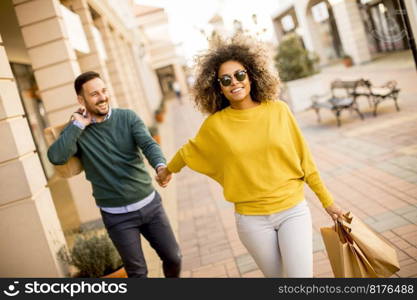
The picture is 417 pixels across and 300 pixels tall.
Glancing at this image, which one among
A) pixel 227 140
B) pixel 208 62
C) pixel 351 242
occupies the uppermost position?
pixel 208 62

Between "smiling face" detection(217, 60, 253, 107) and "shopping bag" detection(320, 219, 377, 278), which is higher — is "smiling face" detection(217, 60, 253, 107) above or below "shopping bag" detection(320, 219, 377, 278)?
above

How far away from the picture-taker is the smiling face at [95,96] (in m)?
3.01

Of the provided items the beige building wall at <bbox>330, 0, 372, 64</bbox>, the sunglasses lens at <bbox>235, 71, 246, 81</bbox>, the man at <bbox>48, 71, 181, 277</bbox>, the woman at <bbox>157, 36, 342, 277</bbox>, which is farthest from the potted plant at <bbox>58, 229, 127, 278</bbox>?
the beige building wall at <bbox>330, 0, 372, 64</bbox>

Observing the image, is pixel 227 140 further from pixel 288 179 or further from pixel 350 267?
pixel 350 267

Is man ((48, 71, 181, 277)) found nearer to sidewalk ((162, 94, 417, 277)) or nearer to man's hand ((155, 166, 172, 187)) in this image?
man's hand ((155, 166, 172, 187))

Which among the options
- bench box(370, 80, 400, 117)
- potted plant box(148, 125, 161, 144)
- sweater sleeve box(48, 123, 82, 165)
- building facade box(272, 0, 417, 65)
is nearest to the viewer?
sweater sleeve box(48, 123, 82, 165)

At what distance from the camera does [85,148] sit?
121 inches

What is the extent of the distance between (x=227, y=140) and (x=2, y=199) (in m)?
2.50

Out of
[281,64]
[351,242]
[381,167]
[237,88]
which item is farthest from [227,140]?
[281,64]

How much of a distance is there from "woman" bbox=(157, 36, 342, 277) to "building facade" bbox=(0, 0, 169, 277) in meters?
2.10

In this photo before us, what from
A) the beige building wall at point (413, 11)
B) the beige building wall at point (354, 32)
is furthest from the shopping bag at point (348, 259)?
the beige building wall at point (354, 32)

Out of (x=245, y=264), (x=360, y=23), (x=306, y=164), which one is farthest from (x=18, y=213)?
(x=360, y=23)

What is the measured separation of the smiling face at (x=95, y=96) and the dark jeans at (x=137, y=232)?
0.75 meters

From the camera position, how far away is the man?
3031 mm
